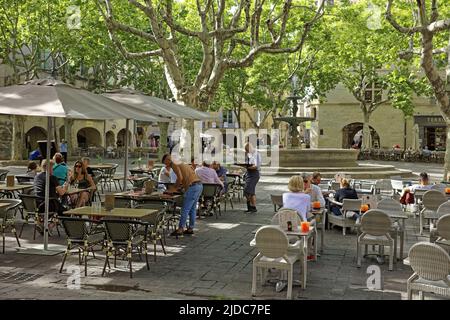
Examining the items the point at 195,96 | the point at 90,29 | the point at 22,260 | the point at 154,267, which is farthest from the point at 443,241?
the point at 90,29

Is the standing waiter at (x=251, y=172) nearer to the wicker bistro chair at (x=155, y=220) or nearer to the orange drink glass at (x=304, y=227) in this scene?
the wicker bistro chair at (x=155, y=220)

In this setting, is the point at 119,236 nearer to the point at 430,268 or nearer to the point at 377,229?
the point at 377,229

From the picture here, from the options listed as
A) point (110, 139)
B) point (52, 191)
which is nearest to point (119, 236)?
point (52, 191)

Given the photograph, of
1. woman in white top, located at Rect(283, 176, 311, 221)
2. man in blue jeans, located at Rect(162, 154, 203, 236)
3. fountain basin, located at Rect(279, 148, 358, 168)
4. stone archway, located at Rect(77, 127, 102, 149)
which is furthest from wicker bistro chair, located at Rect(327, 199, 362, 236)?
stone archway, located at Rect(77, 127, 102, 149)

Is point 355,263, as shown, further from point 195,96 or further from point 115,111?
point 195,96

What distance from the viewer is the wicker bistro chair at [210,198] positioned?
1229cm

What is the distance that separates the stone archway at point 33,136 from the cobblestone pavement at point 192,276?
107 ft

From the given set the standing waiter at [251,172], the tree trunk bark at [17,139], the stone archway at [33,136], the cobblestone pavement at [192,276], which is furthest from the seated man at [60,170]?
the stone archway at [33,136]

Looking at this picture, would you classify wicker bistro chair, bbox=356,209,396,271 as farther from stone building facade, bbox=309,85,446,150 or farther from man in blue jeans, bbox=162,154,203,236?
stone building facade, bbox=309,85,446,150

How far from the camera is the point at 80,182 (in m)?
11.5

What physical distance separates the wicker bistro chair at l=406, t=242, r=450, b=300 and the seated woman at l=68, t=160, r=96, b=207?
7.36 meters

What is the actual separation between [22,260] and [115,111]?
2.72m

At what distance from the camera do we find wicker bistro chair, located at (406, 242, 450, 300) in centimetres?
550

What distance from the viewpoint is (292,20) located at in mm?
24047
